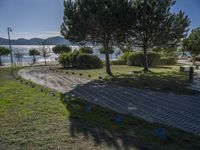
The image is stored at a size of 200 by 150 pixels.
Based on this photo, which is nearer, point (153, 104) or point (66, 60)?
point (153, 104)

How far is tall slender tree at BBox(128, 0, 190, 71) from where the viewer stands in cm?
1662

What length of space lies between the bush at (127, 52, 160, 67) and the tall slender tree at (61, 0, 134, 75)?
8038mm

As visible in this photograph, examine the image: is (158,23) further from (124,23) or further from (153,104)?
(153,104)

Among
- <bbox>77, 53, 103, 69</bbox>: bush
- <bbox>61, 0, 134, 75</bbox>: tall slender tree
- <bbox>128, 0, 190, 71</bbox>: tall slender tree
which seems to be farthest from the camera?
<bbox>77, 53, 103, 69</bbox>: bush

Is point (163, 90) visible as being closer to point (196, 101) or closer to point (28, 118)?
point (196, 101)

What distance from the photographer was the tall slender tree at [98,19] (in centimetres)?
1436

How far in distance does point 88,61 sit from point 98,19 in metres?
8.87

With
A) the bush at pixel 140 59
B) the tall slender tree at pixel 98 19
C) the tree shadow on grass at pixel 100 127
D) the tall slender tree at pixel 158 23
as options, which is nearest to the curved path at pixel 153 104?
the tree shadow on grass at pixel 100 127

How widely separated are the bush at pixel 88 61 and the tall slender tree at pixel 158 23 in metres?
6.10

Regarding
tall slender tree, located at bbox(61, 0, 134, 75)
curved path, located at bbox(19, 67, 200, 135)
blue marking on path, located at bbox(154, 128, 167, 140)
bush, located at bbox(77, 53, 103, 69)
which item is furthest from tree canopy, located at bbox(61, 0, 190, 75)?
blue marking on path, located at bbox(154, 128, 167, 140)

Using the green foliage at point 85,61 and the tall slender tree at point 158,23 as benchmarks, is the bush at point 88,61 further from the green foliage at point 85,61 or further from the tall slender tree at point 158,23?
the tall slender tree at point 158,23

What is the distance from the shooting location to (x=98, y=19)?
14445 mm

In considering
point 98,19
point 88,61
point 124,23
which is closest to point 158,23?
point 124,23

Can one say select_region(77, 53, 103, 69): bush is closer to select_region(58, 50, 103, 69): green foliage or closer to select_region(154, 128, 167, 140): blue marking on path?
select_region(58, 50, 103, 69): green foliage
